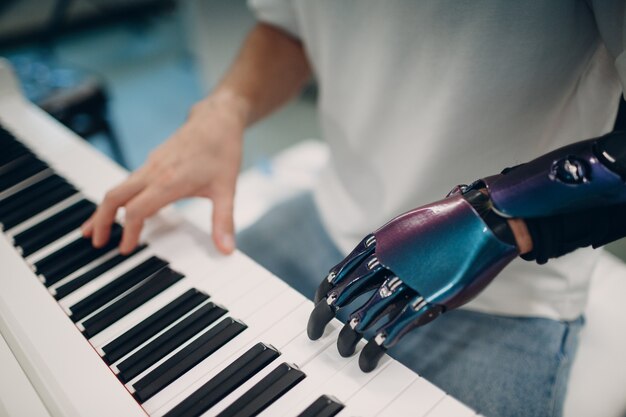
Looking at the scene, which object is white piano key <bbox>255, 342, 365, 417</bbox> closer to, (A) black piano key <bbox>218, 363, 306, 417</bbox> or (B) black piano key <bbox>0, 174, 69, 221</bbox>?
(A) black piano key <bbox>218, 363, 306, 417</bbox>

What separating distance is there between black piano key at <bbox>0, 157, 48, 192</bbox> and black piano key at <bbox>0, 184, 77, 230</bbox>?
8cm

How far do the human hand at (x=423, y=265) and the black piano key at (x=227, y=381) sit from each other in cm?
10

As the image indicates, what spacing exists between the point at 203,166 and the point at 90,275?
0.78ft

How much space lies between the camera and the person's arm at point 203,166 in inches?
27.1

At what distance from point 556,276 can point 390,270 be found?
414 mm

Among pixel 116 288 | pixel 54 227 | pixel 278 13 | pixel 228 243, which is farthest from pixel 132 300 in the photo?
pixel 278 13

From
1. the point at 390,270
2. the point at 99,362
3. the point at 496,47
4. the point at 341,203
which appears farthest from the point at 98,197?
the point at 496,47

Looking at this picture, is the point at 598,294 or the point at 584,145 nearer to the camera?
the point at 584,145

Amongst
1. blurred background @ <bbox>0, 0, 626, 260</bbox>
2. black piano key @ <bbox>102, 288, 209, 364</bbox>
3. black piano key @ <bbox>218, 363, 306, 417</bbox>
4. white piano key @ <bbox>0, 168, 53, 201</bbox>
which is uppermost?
blurred background @ <bbox>0, 0, 626, 260</bbox>

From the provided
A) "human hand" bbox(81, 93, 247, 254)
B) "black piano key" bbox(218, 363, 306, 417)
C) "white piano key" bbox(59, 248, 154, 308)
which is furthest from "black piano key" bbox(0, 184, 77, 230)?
"black piano key" bbox(218, 363, 306, 417)

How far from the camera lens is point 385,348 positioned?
1.44ft

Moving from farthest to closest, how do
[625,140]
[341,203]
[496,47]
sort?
[341,203]
[496,47]
[625,140]

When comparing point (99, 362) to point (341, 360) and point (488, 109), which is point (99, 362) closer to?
point (341, 360)

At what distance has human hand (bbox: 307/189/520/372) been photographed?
0.42 metres
